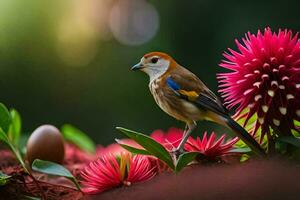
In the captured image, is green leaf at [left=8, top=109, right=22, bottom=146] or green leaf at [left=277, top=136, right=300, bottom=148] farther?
green leaf at [left=8, top=109, right=22, bottom=146]

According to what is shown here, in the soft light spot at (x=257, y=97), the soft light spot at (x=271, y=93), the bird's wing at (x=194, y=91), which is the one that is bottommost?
the bird's wing at (x=194, y=91)

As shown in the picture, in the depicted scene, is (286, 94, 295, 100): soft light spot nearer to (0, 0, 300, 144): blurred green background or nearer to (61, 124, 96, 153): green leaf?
(61, 124, 96, 153): green leaf

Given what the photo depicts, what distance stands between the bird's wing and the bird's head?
0.02 meters

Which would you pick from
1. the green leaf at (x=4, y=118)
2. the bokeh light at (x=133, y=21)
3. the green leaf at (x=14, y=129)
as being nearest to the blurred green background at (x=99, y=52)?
the bokeh light at (x=133, y=21)

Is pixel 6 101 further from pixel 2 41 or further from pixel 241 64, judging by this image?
pixel 241 64

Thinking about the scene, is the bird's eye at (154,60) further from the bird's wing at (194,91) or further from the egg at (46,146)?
the egg at (46,146)

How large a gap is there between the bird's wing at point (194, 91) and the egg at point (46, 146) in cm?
15

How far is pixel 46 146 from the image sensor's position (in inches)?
26.1

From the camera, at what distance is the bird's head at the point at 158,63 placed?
27.4 inches

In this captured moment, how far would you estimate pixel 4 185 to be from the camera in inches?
20.4

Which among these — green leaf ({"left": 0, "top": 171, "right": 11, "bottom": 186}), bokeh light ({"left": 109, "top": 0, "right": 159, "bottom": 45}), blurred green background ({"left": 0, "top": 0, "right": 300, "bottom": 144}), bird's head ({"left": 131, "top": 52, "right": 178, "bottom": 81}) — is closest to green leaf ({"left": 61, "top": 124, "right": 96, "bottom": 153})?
bird's head ({"left": 131, "top": 52, "right": 178, "bottom": 81})

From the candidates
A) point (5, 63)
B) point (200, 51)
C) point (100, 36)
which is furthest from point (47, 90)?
point (200, 51)

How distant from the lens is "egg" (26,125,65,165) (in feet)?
2.17

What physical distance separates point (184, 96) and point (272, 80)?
0.16 metres
